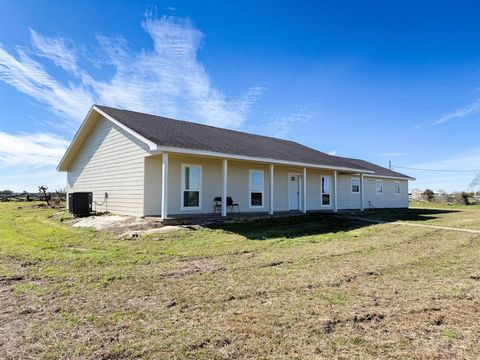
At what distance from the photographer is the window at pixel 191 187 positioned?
1280 centimetres

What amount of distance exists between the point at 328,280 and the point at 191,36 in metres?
12.4

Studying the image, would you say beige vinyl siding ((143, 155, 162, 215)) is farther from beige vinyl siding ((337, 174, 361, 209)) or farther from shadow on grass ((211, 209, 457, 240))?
beige vinyl siding ((337, 174, 361, 209))

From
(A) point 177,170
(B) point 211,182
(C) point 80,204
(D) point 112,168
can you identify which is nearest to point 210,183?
(B) point 211,182

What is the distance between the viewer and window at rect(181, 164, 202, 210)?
504 inches

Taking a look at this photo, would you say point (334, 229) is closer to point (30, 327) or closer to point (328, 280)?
point (328, 280)

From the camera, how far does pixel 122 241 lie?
8.86 meters

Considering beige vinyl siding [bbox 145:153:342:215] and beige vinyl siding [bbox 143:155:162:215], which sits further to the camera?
beige vinyl siding [bbox 145:153:342:215]

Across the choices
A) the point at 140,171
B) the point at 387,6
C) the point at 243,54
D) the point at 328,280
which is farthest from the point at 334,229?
the point at 387,6

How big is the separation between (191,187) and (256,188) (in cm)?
357

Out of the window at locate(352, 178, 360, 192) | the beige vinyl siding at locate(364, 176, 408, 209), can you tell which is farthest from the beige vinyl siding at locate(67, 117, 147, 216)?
the beige vinyl siding at locate(364, 176, 408, 209)

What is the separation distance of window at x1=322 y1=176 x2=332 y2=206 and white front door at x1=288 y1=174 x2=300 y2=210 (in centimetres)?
224

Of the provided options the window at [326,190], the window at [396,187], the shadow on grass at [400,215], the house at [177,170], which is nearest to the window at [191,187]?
the house at [177,170]

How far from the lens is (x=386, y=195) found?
24734mm

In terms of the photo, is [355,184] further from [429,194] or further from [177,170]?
[429,194]
